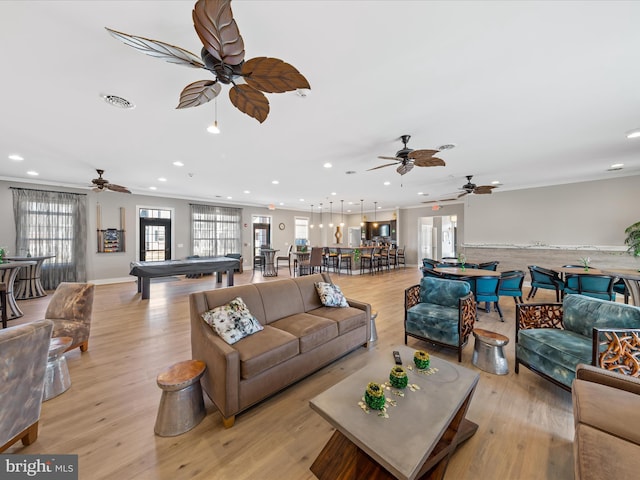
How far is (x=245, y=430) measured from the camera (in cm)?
184

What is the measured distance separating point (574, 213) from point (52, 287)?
46.5ft

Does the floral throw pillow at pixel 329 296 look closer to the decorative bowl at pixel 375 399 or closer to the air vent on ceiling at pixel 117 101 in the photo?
the decorative bowl at pixel 375 399

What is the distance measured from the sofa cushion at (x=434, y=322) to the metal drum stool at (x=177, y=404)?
98.5 inches

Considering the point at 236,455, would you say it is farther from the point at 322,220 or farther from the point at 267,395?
the point at 322,220

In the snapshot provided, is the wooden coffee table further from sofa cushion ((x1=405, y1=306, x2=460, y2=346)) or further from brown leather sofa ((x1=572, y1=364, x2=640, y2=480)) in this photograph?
sofa cushion ((x1=405, y1=306, x2=460, y2=346))

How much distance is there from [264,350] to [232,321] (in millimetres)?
429

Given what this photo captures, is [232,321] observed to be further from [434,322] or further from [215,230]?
[215,230]

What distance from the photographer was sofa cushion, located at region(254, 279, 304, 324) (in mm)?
2771

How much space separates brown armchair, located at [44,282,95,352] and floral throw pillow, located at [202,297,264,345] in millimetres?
1963

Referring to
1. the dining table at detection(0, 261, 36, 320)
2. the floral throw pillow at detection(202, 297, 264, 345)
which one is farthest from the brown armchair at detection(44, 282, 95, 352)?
the dining table at detection(0, 261, 36, 320)

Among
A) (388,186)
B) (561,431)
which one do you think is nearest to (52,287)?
(388,186)

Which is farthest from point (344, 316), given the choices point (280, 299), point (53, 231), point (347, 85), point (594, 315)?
point (53, 231)

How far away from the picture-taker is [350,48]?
189cm

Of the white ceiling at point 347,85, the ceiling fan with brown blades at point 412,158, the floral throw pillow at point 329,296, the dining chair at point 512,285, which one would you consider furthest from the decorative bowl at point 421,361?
the dining chair at point 512,285
